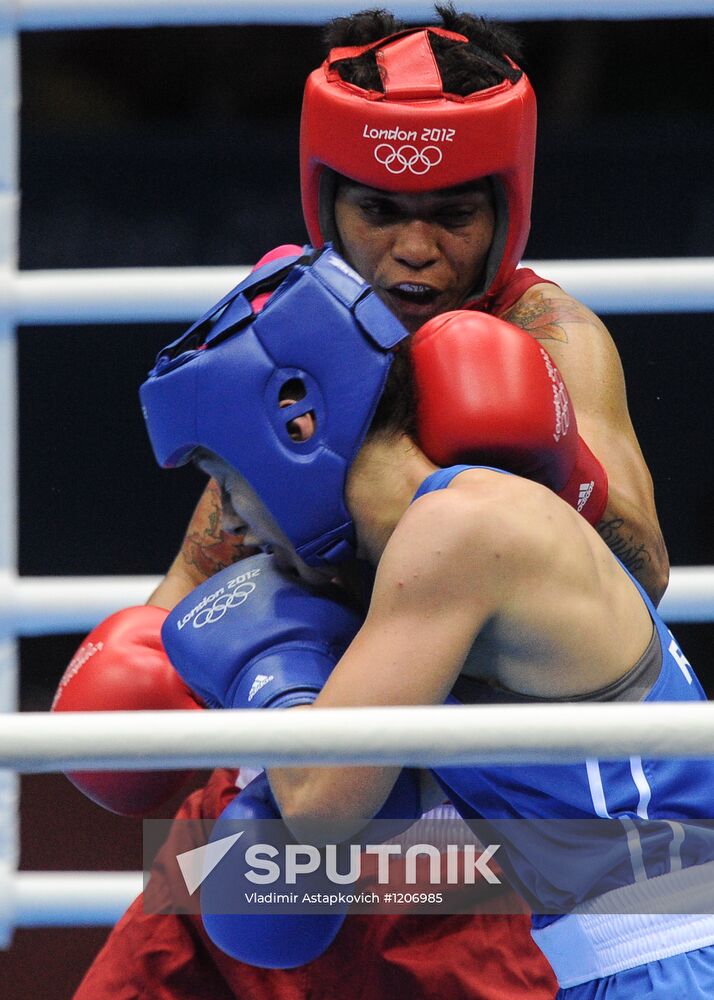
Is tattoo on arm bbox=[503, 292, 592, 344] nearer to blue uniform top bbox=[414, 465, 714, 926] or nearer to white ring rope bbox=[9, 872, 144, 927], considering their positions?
blue uniform top bbox=[414, 465, 714, 926]

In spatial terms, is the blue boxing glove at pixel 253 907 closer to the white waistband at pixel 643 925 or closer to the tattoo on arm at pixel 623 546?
the white waistband at pixel 643 925

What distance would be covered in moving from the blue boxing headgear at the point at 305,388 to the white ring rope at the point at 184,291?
0.50 m

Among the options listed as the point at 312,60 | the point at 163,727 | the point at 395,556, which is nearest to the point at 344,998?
the point at 395,556

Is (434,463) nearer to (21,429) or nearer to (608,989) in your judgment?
(608,989)

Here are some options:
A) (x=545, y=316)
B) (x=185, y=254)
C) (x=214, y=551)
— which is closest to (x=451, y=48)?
(x=545, y=316)

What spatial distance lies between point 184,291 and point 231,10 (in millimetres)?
367

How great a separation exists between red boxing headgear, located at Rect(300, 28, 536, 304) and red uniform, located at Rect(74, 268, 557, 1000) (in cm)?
78

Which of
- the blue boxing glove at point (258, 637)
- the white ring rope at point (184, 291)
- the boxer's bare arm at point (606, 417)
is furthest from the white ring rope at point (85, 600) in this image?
the blue boxing glove at point (258, 637)

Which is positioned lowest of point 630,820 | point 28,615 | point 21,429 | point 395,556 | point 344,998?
point 21,429

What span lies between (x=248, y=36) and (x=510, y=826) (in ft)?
10.1

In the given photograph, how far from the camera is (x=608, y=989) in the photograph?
1191 millimetres

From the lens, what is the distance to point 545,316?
1655 millimetres

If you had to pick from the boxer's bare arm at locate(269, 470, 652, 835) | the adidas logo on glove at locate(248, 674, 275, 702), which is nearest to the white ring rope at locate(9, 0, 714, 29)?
the boxer's bare arm at locate(269, 470, 652, 835)

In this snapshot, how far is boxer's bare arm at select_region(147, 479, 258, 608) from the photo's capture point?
1750 mm
